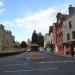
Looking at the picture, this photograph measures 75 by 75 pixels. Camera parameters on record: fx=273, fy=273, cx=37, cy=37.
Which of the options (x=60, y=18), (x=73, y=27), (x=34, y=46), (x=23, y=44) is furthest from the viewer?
(x=23, y=44)

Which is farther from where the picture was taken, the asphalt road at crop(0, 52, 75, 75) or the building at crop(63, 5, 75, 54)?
the building at crop(63, 5, 75, 54)

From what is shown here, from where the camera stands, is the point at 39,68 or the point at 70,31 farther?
the point at 70,31

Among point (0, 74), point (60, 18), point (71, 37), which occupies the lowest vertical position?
point (0, 74)

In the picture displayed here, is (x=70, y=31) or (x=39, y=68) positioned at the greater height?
(x=70, y=31)

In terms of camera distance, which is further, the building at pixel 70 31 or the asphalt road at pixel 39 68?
the building at pixel 70 31

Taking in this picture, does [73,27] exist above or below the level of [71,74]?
above

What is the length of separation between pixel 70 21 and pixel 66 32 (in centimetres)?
584

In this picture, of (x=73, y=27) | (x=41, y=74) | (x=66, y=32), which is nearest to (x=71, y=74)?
(x=41, y=74)

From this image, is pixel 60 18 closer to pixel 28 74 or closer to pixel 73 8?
pixel 73 8

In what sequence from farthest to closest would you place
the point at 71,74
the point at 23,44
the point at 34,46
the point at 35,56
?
the point at 23,44 → the point at 34,46 → the point at 35,56 → the point at 71,74

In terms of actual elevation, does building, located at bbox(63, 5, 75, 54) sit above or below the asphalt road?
above

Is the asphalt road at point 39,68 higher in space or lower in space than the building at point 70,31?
lower

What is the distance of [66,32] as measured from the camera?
266 ft

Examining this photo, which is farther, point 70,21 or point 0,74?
point 70,21
